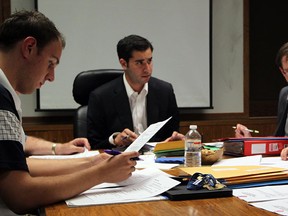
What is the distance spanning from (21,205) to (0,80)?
0.40m

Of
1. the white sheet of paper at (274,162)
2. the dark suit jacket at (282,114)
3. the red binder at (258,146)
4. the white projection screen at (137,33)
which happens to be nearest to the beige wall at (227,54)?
the white projection screen at (137,33)

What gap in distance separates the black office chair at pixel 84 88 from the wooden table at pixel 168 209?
1.66 metres

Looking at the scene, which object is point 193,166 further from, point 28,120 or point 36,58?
point 28,120

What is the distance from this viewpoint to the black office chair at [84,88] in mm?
2787

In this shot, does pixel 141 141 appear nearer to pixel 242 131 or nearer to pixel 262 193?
pixel 262 193

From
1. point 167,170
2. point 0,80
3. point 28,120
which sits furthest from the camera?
point 28,120

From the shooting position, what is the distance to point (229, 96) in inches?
166

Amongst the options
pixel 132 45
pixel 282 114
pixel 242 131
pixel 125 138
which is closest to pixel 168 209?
pixel 125 138

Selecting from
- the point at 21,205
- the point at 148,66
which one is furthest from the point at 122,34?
the point at 21,205

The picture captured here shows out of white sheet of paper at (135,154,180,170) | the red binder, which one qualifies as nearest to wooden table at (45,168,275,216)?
white sheet of paper at (135,154,180,170)

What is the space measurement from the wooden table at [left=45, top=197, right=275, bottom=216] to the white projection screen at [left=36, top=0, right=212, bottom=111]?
2.73 m

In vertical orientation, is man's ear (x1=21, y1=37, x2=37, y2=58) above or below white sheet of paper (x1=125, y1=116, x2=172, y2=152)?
above

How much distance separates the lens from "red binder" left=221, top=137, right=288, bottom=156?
1.96 m

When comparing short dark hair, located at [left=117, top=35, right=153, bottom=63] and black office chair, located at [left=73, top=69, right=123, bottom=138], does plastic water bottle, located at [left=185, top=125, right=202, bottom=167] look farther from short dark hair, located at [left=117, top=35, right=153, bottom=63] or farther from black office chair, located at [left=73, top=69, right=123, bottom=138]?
short dark hair, located at [left=117, top=35, right=153, bottom=63]
